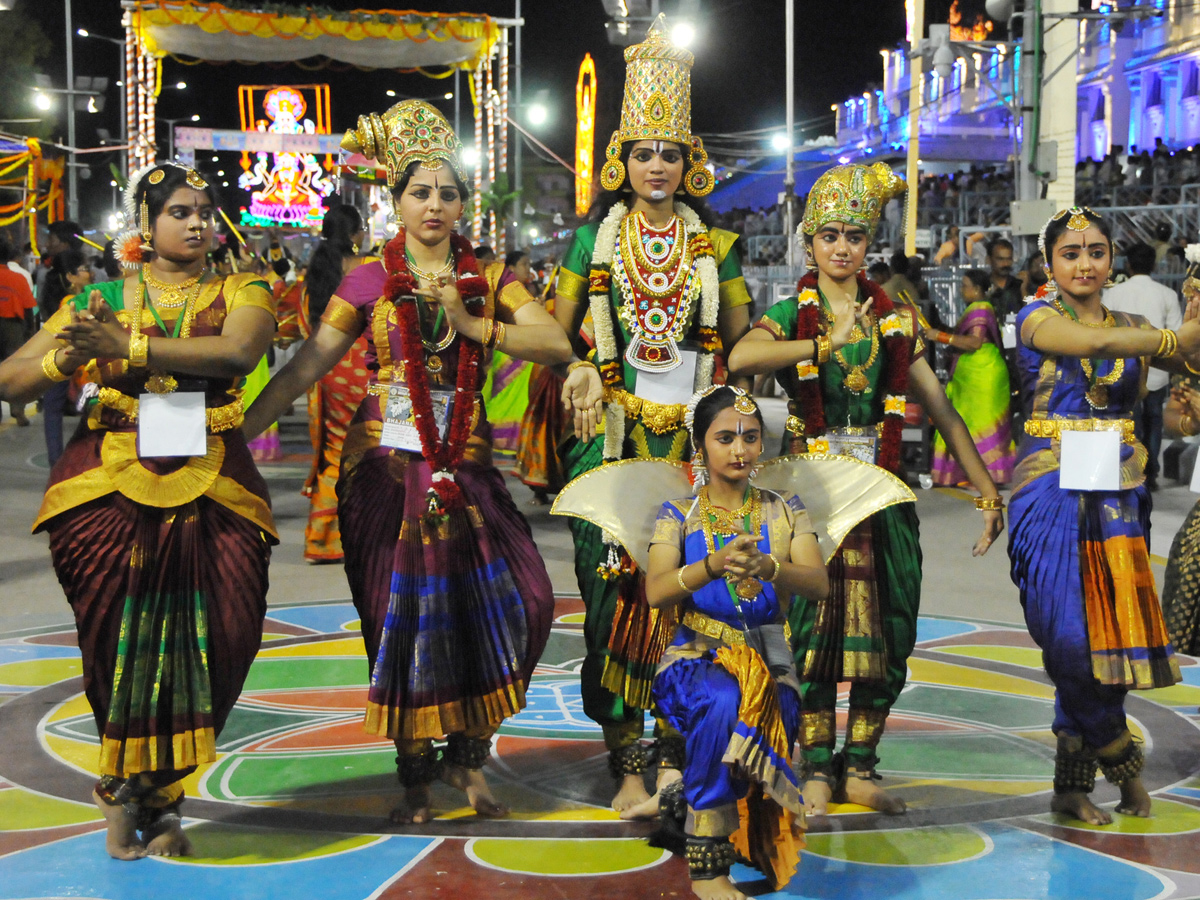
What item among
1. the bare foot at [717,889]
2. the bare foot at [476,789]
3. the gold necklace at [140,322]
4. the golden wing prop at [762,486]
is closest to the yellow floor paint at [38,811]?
the bare foot at [476,789]

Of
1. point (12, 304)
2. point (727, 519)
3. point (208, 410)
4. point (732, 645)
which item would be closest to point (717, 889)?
point (732, 645)

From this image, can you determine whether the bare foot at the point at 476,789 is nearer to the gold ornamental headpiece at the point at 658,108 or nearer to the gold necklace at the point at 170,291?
the gold necklace at the point at 170,291

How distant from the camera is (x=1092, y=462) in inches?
169

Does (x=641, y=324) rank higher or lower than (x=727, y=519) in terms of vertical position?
higher

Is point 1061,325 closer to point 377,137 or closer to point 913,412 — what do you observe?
point 377,137

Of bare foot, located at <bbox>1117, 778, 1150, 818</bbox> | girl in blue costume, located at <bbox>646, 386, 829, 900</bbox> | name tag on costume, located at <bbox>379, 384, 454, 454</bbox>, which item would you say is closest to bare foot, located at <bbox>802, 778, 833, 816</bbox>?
girl in blue costume, located at <bbox>646, 386, 829, 900</bbox>

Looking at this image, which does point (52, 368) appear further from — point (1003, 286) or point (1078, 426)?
point (1003, 286)

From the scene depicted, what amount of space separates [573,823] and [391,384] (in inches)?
56.5

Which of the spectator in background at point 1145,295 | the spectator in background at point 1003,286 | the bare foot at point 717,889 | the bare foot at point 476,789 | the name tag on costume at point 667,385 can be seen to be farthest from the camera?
the spectator in background at point 1003,286

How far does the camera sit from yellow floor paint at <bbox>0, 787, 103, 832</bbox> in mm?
4285

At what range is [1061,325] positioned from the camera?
14.1 feet

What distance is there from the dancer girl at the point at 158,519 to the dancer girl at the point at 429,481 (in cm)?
28

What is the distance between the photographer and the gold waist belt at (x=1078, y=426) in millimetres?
4363

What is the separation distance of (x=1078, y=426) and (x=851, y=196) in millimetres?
1005
